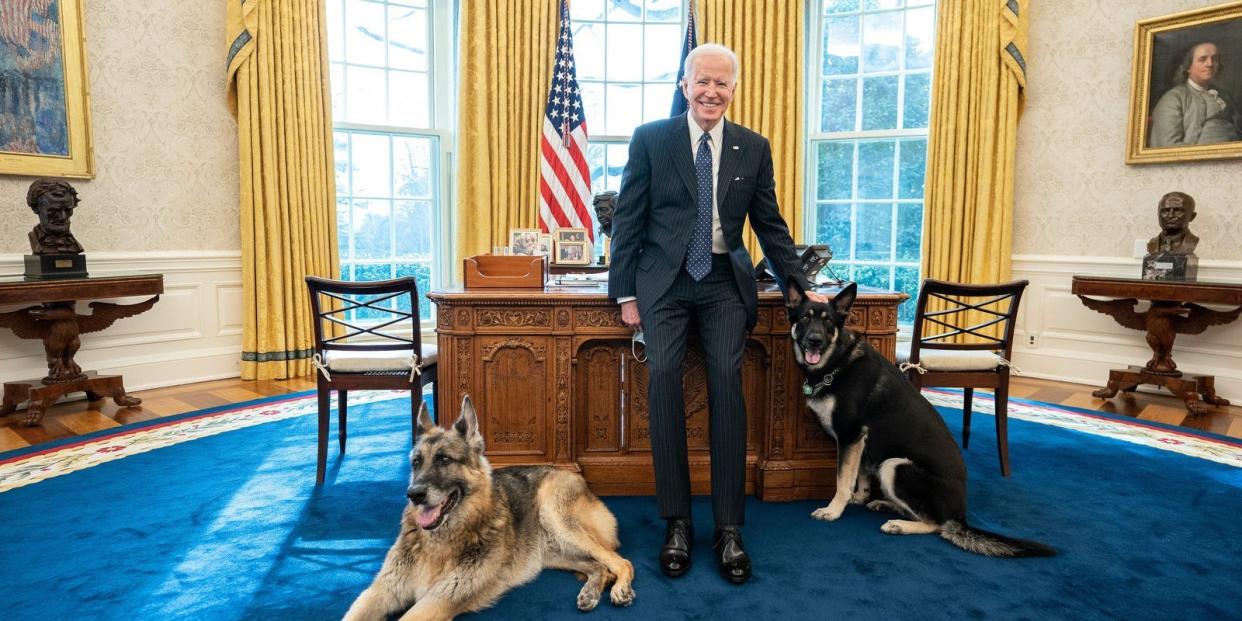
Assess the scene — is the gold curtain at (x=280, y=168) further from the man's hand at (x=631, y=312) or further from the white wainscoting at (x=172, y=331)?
the man's hand at (x=631, y=312)

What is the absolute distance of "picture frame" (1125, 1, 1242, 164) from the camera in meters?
4.76

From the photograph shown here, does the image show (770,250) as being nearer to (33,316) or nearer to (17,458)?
(17,458)

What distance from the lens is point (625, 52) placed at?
253 inches

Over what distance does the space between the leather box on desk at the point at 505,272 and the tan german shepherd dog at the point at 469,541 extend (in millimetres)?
958

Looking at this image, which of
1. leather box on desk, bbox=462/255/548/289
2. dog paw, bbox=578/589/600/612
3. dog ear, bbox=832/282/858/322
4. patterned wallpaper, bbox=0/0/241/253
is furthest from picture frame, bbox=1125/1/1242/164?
patterned wallpaper, bbox=0/0/241/253

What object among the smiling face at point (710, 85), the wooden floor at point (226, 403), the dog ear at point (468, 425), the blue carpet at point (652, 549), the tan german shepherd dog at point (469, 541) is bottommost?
the blue carpet at point (652, 549)

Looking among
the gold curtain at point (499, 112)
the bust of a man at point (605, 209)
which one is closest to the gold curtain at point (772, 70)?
the gold curtain at point (499, 112)

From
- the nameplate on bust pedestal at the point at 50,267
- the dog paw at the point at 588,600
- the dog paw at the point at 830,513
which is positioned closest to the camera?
the dog paw at the point at 588,600

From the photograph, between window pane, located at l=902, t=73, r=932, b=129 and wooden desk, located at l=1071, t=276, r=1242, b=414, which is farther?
window pane, located at l=902, t=73, r=932, b=129

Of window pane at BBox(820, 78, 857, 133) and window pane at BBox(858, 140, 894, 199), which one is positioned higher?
window pane at BBox(820, 78, 857, 133)

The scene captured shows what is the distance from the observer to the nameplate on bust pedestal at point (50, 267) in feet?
13.5

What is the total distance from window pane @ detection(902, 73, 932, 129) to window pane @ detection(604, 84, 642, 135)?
2.28 metres

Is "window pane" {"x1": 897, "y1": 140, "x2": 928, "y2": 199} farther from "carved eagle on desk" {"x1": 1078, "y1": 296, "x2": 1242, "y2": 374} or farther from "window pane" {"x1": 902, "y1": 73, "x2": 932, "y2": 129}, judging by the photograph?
"carved eagle on desk" {"x1": 1078, "y1": 296, "x2": 1242, "y2": 374}

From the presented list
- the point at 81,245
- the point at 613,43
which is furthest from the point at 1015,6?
the point at 81,245
